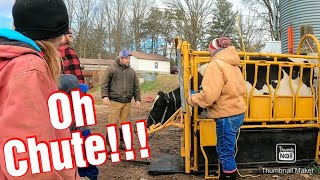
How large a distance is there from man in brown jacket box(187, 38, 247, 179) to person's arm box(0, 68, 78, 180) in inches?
116

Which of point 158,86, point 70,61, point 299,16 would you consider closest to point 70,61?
point 70,61

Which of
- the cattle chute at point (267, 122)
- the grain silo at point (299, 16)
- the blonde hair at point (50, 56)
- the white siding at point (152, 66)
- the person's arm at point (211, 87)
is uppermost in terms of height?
the grain silo at point (299, 16)

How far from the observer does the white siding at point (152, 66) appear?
52081mm

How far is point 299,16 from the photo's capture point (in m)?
11.3

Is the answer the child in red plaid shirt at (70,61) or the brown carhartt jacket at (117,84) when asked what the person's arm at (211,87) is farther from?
the brown carhartt jacket at (117,84)

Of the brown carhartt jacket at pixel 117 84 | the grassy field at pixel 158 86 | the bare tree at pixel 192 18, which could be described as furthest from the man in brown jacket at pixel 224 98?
the bare tree at pixel 192 18

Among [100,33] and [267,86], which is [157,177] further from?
[100,33]

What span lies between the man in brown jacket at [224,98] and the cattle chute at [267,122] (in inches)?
24.6

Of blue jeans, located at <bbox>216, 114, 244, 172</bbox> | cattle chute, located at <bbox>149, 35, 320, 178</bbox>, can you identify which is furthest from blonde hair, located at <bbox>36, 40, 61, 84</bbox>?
cattle chute, located at <bbox>149, 35, 320, 178</bbox>

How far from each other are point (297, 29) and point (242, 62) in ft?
23.2

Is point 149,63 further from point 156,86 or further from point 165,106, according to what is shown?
point 165,106

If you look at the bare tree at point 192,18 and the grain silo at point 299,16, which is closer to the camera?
the grain silo at point 299,16

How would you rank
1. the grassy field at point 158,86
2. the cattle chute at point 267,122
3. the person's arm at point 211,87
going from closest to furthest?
the person's arm at point 211,87 < the cattle chute at point 267,122 < the grassy field at point 158,86

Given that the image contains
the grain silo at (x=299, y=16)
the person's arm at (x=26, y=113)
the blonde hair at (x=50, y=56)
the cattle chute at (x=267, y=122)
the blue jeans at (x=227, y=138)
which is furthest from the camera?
the grain silo at (x=299, y=16)
